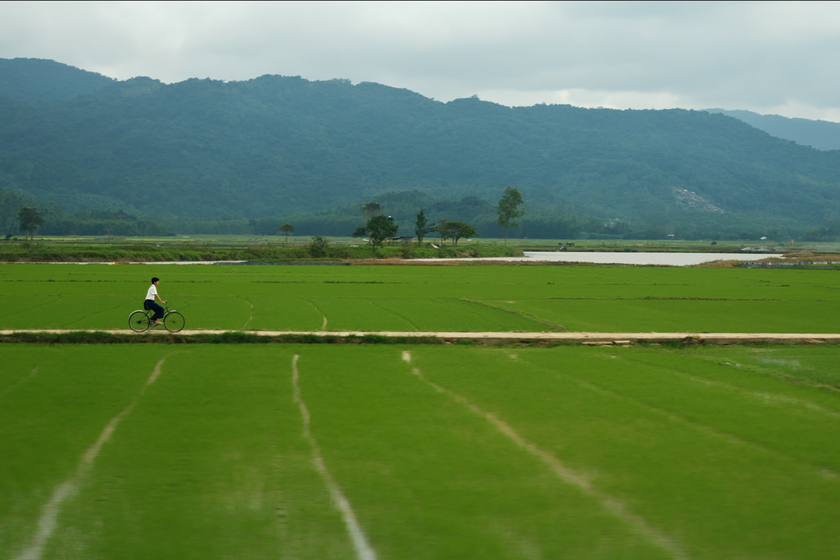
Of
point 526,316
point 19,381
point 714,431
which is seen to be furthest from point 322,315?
point 714,431

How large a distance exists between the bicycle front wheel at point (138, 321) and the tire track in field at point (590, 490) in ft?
44.3

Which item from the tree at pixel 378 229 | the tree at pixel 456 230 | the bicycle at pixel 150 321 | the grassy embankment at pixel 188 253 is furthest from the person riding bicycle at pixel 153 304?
the tree at pixel 456 230

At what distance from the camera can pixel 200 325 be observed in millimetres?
25312

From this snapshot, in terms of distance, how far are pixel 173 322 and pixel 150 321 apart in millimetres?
842

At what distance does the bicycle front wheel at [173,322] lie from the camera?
76.2 ft

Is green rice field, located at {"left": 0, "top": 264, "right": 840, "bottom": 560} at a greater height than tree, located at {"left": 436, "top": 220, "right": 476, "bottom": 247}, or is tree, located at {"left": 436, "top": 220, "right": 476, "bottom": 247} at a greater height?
tree, located at {"left": 436, "top": 220, "right": 476, "bottom": 247}

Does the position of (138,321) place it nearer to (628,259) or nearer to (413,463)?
(413,463)

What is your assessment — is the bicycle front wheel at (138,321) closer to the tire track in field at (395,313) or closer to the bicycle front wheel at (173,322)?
the bicycle front wheel at (173,322)

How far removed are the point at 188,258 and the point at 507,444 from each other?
3689 inches

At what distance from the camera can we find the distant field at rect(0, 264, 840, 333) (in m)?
26.9

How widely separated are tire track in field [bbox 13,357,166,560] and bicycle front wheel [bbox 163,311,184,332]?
36.0ft

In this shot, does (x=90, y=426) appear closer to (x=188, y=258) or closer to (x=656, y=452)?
(x=656, y=452)

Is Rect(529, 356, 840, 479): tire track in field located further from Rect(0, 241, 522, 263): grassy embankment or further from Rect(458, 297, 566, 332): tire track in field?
Rect(0, 241, 522, 263): grassy embankment

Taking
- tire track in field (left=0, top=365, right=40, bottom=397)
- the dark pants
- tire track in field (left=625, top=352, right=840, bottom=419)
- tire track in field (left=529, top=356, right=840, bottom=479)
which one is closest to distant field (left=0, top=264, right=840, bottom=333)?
the dark pants
